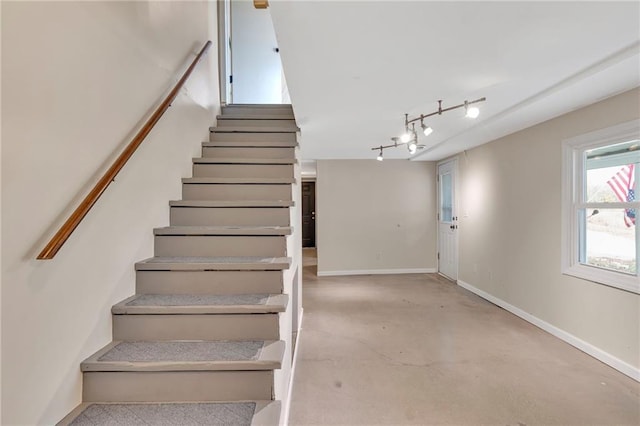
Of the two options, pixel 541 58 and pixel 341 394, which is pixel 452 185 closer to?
pixel 541 58

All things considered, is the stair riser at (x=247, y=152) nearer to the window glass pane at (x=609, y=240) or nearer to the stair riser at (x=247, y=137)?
the stair riser at (x=247, y=137)

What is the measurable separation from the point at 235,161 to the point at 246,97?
9.92ft

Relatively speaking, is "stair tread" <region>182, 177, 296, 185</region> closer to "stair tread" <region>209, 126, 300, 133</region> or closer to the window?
"stair tread" <region>209, 126, 300, 133</region>

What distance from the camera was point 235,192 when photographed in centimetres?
253

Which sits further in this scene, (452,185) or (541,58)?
(452,185)

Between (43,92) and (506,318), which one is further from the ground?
(43,92)

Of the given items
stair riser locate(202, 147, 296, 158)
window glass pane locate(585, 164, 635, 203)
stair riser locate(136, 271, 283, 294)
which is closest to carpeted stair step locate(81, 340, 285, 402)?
stair riser locate(136, 271, 283, 294)

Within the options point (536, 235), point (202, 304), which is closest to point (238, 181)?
point (202, 304)

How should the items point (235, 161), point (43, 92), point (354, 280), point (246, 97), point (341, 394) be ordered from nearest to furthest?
point (43, 92) < point (341, 394) < point (235, 161) < point (246, 97) < point (354, 280)

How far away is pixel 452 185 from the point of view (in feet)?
18.5

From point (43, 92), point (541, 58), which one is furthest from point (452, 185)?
point (43, 92)

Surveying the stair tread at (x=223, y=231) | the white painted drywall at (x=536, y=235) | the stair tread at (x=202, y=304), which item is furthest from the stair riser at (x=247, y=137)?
the white painted drywall at (x=536, y=235)

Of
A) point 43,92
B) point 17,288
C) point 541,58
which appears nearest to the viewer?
point 17,288

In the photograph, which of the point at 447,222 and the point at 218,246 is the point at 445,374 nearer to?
the point at 218,246
